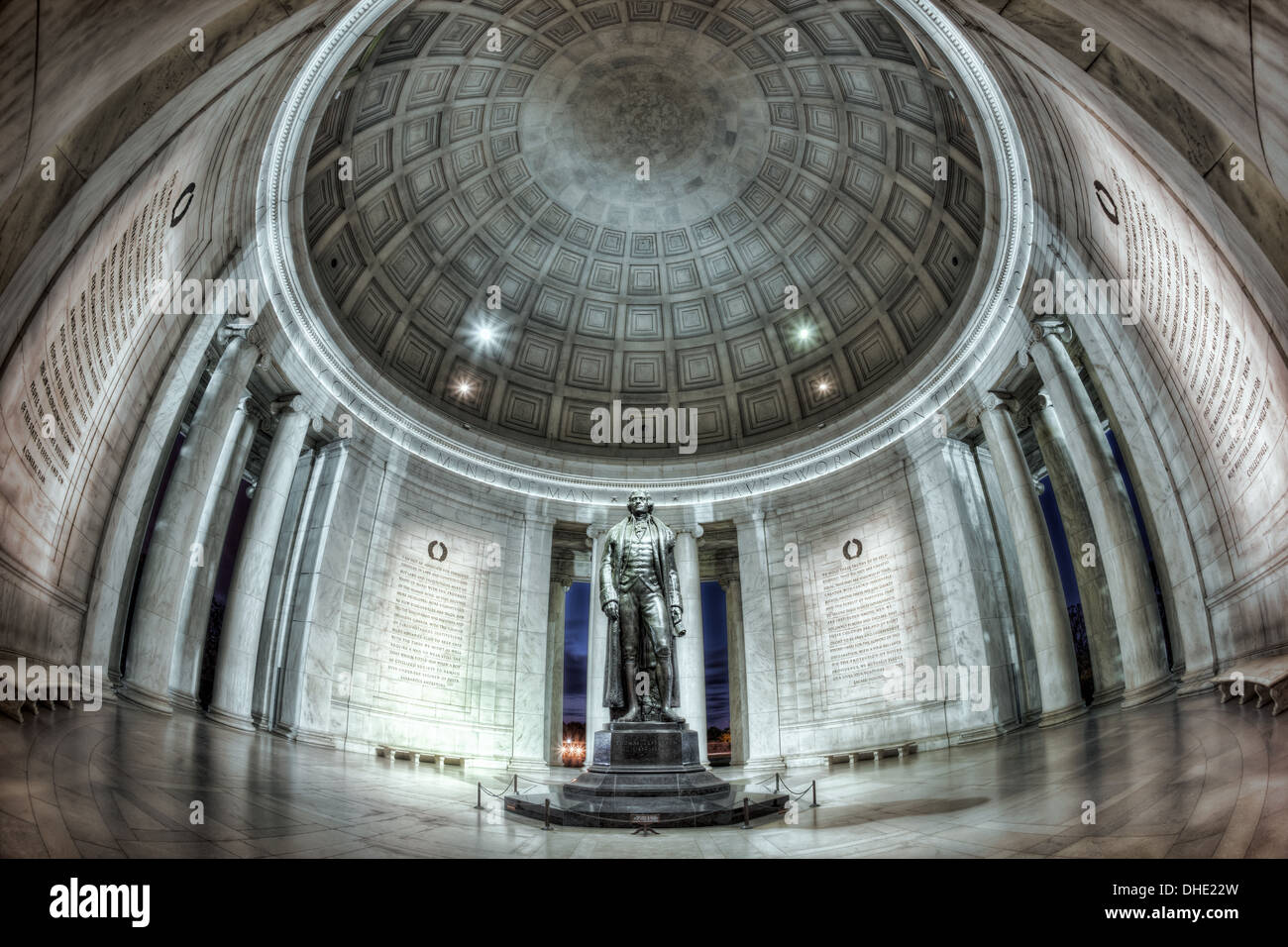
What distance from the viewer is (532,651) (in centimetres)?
2414

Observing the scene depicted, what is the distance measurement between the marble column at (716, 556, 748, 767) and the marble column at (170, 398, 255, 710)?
17.3m

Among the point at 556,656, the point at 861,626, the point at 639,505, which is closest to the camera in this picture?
the point at 639,505

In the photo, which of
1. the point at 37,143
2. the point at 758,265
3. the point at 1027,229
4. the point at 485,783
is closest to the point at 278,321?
the point at 485,783

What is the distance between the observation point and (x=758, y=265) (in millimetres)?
27891

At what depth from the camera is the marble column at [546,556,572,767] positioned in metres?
27.2

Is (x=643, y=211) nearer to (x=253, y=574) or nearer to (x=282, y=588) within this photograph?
(x=282, y=588)

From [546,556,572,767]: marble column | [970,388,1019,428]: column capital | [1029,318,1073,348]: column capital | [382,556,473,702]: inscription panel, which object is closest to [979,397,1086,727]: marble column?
[970,388,1019,428]: column capital

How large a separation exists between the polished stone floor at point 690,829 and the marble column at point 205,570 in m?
4.69

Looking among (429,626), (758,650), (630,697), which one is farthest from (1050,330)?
(429,626)

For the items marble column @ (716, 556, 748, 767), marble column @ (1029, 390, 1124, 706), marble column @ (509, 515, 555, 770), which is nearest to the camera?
marble column @ (1029, 390, 1124, 706)

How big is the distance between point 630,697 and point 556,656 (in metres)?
17.2

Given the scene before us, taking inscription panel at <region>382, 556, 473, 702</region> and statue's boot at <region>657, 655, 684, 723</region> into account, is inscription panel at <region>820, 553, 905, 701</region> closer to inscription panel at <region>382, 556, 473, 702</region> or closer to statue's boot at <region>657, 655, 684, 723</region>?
statue's boot at <region>657, 655, 684, 723</region>

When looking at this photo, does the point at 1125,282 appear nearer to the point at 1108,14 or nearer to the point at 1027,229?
the point at 1027,229

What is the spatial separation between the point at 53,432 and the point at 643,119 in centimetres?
2035
